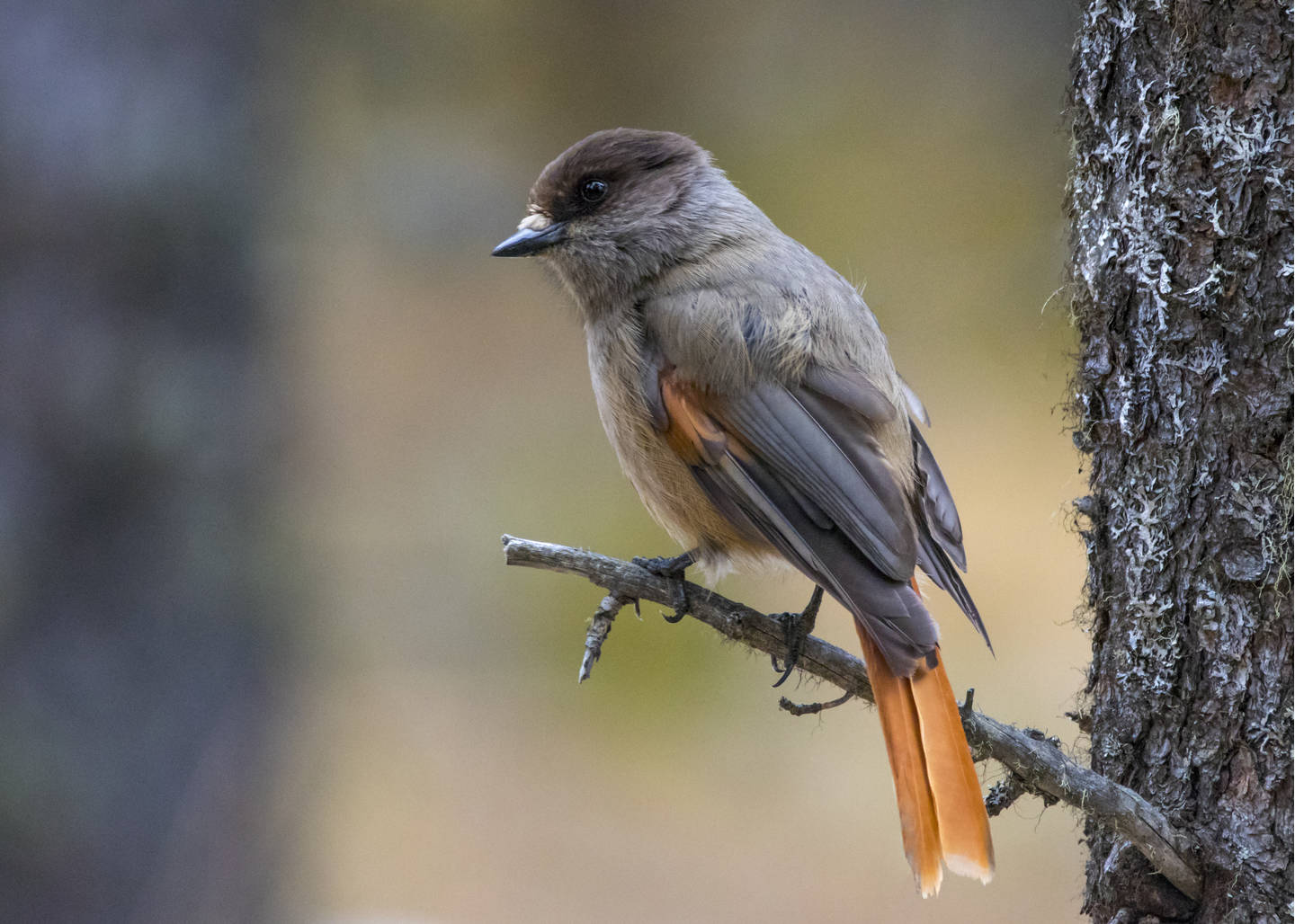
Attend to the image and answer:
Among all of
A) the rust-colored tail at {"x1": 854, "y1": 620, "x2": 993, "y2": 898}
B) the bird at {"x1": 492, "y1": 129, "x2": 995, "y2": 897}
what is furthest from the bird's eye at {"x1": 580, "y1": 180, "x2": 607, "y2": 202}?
the rust-colored tail at {"x1": 854, "y1": 620, "x2": 993, "y2": 898}

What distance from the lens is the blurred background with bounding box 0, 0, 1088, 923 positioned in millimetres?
3494

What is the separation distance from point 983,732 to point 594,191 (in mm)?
1476

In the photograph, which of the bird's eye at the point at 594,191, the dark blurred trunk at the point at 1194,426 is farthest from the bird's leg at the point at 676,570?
the bird's eye at the point at 594,191

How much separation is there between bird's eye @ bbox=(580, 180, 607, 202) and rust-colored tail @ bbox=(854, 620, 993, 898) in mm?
1310

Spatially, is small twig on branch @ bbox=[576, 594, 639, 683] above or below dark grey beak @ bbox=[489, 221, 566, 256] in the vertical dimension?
below

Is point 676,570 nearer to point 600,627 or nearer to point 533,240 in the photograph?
point 600,627

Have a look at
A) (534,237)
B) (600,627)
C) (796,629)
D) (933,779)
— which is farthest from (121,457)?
(933,779)

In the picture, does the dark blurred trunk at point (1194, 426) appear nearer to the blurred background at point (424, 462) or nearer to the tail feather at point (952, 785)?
the tail feather at point (952, 785)

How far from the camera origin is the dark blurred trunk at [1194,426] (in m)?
1.74

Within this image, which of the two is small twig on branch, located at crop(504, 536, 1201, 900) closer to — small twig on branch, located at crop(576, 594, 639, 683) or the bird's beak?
small twig on branch, located at crop(576, 594, 639, 683)

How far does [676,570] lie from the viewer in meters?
2.26

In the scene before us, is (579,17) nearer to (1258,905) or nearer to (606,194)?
(606,194)

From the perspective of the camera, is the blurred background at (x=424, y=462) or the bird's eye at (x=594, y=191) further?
the blurred background at (x=424, y=462)

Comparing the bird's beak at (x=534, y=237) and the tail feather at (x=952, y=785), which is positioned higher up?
the bird's beak at (x=534, y=237)
